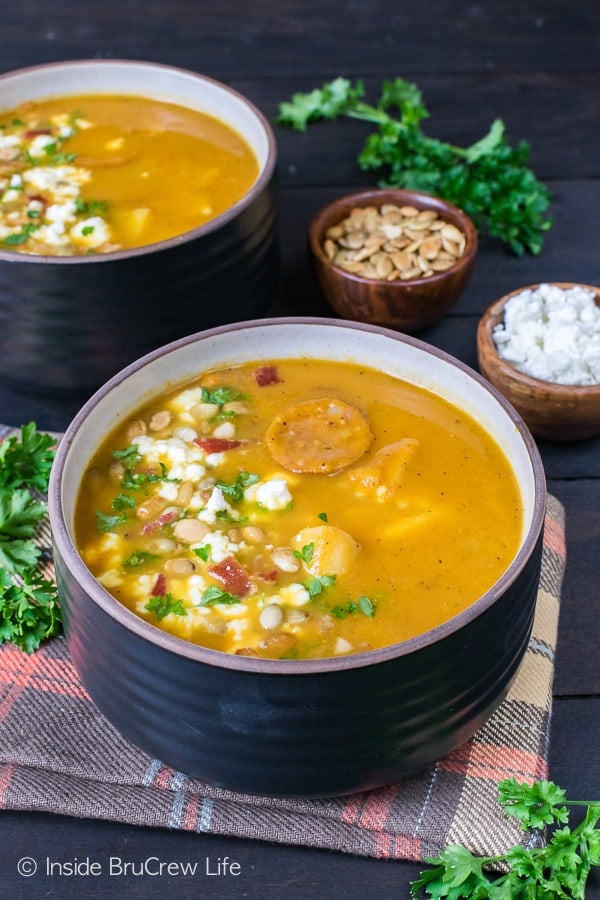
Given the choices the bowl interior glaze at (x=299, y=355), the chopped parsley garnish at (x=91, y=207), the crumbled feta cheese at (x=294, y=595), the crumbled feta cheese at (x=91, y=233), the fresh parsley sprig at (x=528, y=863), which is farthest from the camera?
the chopped parsley garnish at (x=91, y=207)

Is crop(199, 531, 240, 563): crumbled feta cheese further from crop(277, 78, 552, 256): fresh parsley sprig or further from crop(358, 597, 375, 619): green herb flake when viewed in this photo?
crop(277, 78, 552, 256): fresh parsley sprig

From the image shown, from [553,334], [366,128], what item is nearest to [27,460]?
[553,334]

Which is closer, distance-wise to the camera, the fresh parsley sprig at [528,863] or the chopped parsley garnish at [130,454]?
the fresh parsley sprig at [528,863]

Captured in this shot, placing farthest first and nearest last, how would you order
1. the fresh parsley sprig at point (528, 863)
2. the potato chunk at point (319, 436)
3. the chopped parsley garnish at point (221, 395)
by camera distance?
the chopped parsley garnish at point (221, 395) → the potato chunk at point (319, 436) → the fresh parsley sprig at point (528, 863)

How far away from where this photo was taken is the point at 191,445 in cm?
249

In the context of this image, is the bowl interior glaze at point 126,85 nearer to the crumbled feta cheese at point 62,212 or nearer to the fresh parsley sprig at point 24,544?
the crumbled feta cheese at point 62,212

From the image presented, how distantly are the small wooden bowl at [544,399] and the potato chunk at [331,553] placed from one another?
867mm

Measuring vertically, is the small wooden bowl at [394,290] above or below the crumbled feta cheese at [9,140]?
below

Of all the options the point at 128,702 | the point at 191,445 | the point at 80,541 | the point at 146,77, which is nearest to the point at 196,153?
the point at 146,77

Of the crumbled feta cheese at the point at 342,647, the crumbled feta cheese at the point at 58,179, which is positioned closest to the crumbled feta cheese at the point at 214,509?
the crumbled feta cheese at the point at 342,647

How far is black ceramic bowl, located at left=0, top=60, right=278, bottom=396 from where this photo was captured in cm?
279

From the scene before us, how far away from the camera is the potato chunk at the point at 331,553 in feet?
7.23

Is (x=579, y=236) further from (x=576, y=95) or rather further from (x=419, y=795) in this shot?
(x=419, y=795)
